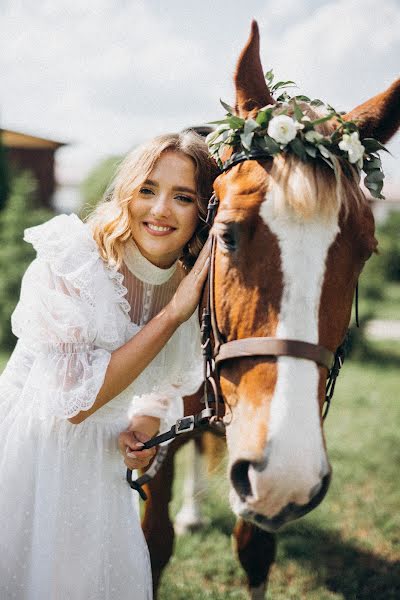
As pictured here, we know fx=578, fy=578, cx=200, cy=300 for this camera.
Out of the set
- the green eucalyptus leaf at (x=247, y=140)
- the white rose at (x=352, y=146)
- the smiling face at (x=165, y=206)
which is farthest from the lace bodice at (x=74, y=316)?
the white rose at (x=352, y=146)

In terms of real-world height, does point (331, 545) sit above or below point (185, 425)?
below

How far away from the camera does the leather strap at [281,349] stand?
1758 millimetres

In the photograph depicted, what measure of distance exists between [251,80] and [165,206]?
0.59 meters

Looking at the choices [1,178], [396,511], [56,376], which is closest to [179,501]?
[396,511]

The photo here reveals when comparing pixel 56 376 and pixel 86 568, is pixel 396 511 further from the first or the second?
pixel 56 376

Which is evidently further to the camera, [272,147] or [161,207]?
[161,207]

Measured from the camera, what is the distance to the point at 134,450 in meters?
2.45

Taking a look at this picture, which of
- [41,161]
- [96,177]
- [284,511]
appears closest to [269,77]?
[284,511]

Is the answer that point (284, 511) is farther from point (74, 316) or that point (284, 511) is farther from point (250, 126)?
point (250, 126)

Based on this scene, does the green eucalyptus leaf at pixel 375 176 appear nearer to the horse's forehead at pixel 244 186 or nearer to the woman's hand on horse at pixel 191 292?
the horse's forehead at pixel 244 186

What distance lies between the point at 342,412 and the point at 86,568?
6131 millimetres

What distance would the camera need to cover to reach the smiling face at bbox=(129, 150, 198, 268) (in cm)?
239

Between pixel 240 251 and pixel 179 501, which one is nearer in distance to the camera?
pixel 240 251

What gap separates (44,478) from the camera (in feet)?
7.72
